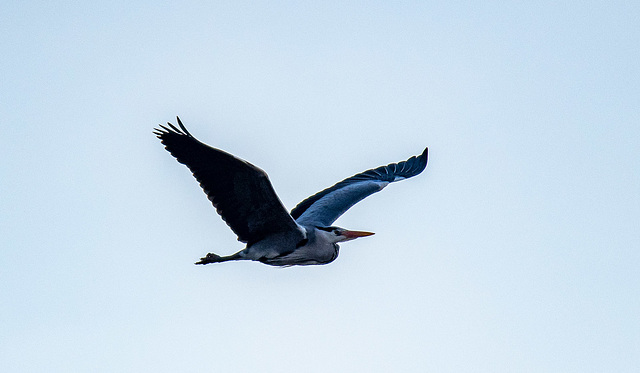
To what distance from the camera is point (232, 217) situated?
10.5 metres

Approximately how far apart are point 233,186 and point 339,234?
205 cm

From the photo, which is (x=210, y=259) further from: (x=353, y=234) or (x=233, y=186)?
(x=353, y=234)

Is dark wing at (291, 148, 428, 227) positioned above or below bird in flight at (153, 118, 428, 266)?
above

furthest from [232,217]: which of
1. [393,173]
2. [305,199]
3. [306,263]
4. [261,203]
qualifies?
[393,173]

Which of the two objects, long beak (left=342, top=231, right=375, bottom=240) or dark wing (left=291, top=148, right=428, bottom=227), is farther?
dark wing (left=291, top=148, right=428, bottom=227)

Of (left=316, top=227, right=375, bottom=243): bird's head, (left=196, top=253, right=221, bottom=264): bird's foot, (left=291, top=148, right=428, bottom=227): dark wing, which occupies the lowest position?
(left=196, top=253, right=221, bottom=264): bird's foot

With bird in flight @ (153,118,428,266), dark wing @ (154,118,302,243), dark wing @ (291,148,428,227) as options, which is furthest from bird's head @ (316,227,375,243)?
dark wing @ (154,118,302,243)

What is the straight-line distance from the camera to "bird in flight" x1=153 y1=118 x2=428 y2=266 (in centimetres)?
986

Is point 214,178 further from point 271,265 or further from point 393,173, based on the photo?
point 393,173

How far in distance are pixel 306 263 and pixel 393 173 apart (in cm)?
415

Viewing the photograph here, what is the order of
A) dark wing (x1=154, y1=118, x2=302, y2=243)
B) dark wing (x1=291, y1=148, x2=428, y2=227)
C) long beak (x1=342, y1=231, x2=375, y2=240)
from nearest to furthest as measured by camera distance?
dark wing (x1=154, y1=118, x2=302, y2=243) < long beak (x1=342, y1=231, x2=375, y2=240) < dark wing (x1=291, y1=148, x2=428, y2=227)

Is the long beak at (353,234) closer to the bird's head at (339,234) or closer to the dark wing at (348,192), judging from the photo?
the bird's head at (339,234)

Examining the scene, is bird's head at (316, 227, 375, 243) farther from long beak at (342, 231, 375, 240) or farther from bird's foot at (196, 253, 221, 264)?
bird's foot at (196, 253, 221, 264)

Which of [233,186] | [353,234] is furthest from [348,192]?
[233,186]
